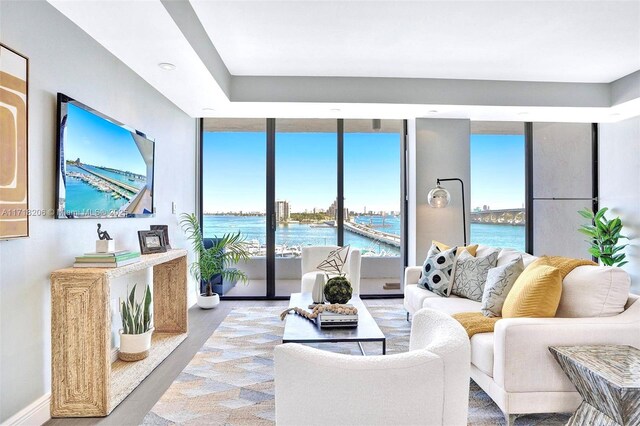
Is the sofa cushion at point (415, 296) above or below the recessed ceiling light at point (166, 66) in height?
below

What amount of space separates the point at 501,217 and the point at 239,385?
14.8 ft

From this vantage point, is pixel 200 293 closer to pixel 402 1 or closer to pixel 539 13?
pixel 402 1

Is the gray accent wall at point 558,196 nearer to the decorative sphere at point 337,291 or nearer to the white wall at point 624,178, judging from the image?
the white wall at point 624,178

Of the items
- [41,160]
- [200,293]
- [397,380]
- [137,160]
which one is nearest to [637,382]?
[397,380]

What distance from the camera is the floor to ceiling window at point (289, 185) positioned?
5.43 metres

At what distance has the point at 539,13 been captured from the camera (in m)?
3.06

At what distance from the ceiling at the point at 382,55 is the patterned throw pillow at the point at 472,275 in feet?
6.38

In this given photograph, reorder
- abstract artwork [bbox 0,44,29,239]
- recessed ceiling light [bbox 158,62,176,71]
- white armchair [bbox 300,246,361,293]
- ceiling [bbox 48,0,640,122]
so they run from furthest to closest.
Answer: white armchair [bbox 300,246,361,293], recessed ceiling light [bbox 158,62,176,71], ceiling [bbox 48,0,640,122], abstract artwork [bbox 0,44,29,239]

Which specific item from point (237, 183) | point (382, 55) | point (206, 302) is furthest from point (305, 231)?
point (382, 55)

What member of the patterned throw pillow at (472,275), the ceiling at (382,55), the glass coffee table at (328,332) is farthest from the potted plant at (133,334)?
the patterned throw pillow at (472,275)

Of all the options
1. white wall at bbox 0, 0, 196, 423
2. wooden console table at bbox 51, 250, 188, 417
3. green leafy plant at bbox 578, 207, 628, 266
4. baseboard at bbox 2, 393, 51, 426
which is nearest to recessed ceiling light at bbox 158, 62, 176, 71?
white wall at bbox 0, 0, 196, 423

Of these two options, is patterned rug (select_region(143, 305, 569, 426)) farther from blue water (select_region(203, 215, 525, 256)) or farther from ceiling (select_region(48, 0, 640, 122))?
ceiling (select_region(48, 0, 640, 122))

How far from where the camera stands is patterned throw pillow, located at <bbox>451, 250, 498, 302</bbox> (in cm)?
326

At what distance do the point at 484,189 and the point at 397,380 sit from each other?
526 centimetres
